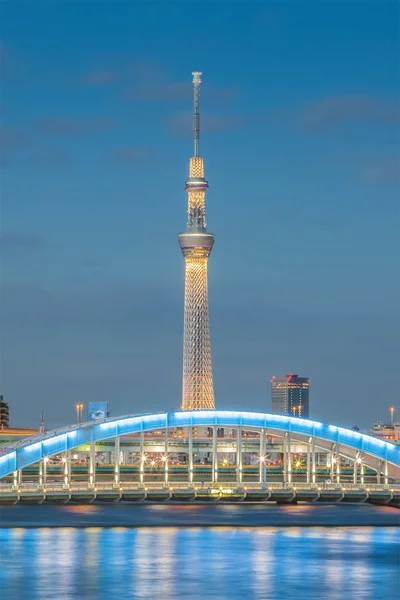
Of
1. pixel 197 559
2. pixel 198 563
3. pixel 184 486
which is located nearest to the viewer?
pixel 198 563

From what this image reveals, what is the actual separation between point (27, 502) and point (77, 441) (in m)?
6.80

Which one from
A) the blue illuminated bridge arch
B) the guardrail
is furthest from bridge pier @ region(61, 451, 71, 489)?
the blue illuminated bridge arch

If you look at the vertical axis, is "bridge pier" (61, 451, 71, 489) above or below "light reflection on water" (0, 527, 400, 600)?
above

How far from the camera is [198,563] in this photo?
84.6m

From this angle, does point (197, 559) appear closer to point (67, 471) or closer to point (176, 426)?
point (67, 471)

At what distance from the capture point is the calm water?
244ft

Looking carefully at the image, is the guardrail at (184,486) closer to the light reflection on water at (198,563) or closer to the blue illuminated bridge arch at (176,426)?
the blue illuminated bridge arch at (176,426)

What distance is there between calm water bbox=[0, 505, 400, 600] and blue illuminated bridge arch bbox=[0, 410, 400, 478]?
4.35m

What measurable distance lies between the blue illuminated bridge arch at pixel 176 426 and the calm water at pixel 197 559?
14.3ft

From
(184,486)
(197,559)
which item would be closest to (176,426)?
(184,486)

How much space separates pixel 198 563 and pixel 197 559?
6.16 ft

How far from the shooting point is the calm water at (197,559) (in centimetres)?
7438

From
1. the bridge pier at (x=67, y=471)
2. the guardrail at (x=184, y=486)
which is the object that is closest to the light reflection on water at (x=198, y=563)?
the guardrail at (x=184, y=486)

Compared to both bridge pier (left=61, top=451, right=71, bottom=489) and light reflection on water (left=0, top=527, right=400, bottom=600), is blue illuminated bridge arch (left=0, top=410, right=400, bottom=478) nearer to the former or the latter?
bridge pier (left=61, top=451, right=71, bottom=489)
